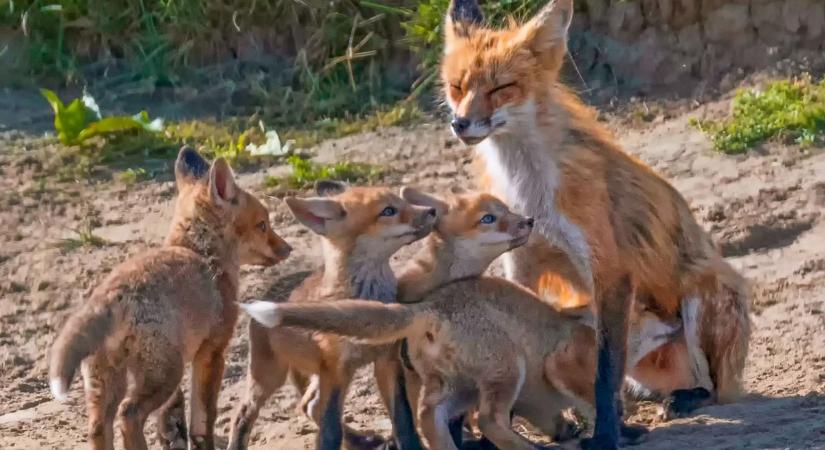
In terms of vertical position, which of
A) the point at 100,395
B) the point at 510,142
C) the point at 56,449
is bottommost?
the point at 56,449

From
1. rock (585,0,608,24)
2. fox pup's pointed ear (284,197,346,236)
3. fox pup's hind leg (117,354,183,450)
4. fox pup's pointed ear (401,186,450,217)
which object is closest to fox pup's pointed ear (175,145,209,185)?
fox pup's pointed ear (284,197,346,236)

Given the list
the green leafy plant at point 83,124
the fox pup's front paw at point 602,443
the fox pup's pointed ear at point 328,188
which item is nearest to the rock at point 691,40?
the green leafy plant at point 83,124

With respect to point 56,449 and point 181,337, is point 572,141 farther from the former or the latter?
point 56,449

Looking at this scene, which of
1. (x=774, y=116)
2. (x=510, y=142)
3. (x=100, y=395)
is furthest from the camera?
(x=774, y=116)

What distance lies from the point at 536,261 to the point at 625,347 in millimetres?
754

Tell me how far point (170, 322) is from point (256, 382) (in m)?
0.57

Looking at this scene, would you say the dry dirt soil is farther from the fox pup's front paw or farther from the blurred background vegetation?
the blurred background vegetation

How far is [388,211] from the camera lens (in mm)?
8578

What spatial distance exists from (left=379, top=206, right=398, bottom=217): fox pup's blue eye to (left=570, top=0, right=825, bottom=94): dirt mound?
204 inches

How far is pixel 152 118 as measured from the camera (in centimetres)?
1420

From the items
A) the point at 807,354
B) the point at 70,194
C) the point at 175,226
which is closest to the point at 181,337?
the point at 175,226

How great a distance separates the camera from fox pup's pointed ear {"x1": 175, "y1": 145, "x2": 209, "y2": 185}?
31.4 ft

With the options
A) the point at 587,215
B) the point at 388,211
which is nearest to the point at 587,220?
the point at 587,215

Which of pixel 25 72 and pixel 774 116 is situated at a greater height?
pixel 774 116
